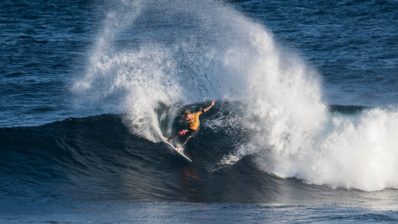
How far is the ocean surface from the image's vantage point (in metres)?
16.5

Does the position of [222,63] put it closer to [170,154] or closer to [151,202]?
[170,154]

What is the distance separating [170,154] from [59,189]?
369 centimetres

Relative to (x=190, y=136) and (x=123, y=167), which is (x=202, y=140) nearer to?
(x=190, y=136)

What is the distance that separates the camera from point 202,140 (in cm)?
2128

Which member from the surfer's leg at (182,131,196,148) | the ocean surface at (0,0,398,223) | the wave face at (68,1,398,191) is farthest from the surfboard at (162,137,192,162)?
the wave face at (68,1,398,191)

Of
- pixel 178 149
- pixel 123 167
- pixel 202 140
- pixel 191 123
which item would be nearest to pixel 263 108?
pixel 202 140

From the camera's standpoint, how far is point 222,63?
2483 cm

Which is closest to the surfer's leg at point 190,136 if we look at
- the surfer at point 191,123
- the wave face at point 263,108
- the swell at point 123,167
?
the surfer at point 191,123

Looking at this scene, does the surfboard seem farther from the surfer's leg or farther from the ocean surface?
the surfer's leg

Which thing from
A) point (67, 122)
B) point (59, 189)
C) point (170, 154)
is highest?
point (67, 122)

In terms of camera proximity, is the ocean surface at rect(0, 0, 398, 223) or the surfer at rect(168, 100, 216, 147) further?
the surfer at rect(168, 100, 216, 147)

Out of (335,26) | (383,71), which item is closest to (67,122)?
(383,71)

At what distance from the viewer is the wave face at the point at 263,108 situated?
1950 centimetres

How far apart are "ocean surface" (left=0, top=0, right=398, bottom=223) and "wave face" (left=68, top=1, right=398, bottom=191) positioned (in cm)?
4
